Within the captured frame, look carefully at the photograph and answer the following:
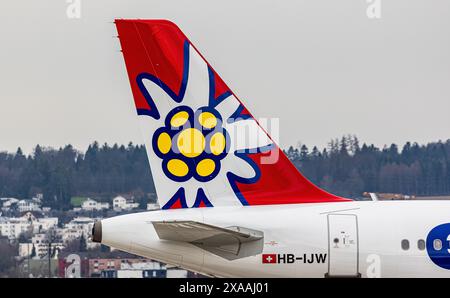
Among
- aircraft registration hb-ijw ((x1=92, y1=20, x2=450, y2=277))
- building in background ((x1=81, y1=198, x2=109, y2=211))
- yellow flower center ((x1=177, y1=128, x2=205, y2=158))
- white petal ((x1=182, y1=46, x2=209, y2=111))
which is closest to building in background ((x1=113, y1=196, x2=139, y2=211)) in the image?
building in background ((x1=81, y1=198, x2=109, y2=211))

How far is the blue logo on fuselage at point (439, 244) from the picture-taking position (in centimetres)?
2112

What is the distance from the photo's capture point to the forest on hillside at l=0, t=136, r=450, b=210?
39.9 meters

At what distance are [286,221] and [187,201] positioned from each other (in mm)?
2035

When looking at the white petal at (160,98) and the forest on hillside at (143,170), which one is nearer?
the white petal at (160,98)

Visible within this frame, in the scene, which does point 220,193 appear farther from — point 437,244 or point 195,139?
point 437,244

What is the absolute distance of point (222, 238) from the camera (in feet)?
68.0

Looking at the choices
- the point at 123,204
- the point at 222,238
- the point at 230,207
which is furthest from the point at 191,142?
the point at 123,204

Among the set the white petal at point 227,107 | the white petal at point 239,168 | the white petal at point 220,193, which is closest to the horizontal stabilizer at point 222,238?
the white petal at point 220,193

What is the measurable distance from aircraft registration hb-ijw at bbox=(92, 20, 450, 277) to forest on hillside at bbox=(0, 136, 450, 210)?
17.0 m

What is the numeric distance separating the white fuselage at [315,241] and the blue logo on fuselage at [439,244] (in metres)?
0.07

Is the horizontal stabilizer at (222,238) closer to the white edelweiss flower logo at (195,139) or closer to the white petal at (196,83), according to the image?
the white edelweiss flower logo at (195,139)

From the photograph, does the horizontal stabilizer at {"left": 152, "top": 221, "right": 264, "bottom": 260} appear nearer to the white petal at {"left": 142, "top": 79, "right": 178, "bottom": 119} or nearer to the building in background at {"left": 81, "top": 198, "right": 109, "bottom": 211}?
the white petal at {"left": 142, "top": 79, "right": 178, "bottom": 119}
